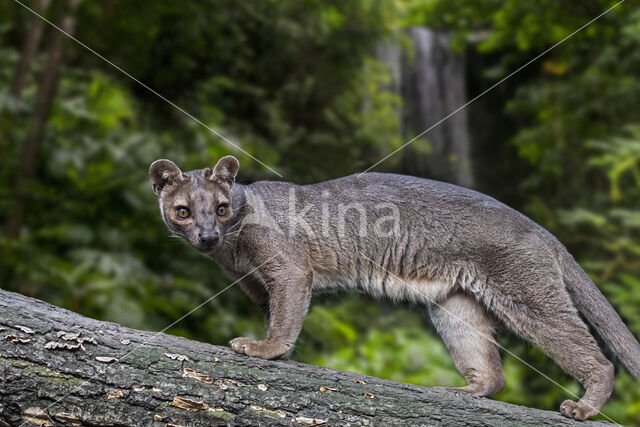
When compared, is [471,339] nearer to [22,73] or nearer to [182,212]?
[182,212]

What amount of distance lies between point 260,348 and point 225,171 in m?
1.07

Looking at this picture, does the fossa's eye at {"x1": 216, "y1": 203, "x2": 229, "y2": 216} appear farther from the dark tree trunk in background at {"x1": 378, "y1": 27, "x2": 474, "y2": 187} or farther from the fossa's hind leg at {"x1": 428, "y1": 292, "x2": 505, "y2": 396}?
the dark tree trunk in background at {"x1": 378, "y1": 27, "x2": 474, "y2": 187}

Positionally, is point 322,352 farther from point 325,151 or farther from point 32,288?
point 32,288

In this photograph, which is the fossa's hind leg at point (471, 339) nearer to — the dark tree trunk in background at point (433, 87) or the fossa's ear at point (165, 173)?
the fossa's ear at point (165, 173)

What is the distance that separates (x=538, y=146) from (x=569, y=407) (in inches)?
236

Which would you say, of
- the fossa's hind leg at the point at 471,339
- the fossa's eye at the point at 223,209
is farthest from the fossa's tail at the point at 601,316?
the fossa's eye at the point at 223,209

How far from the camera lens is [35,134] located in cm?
671

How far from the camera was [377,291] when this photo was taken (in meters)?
4.38

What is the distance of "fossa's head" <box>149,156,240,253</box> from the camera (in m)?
3.74

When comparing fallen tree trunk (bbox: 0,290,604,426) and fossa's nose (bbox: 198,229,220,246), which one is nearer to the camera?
fallen tree trunk (bbox: 0,290,604,426)

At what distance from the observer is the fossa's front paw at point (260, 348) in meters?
3.53

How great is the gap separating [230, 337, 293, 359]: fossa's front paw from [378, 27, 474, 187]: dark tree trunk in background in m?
7.46

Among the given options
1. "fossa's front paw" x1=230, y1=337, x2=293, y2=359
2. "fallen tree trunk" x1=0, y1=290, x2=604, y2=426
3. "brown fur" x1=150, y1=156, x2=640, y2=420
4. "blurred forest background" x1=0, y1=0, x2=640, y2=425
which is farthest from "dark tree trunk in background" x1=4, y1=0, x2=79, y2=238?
"fossa's front paw" x1=230, y1=337, x2=293, y2=359

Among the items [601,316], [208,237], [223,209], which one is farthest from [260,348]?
[601,316]
